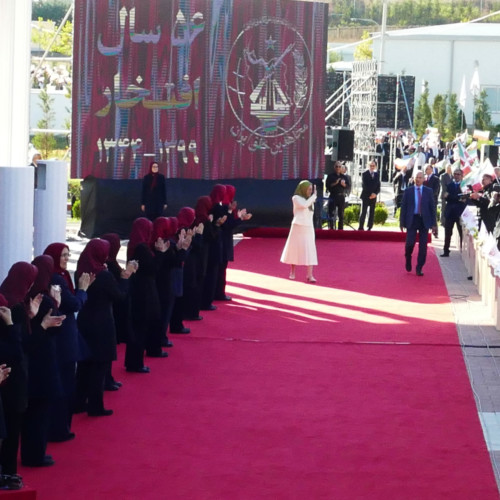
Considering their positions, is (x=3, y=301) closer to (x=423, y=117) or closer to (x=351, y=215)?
(x=351, y=215)

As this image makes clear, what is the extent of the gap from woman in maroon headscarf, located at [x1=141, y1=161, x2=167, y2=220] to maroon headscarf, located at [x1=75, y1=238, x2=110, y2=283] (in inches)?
477

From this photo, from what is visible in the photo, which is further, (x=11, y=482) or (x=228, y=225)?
(x=228, y=225)

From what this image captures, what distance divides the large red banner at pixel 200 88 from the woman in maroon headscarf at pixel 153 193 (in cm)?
153

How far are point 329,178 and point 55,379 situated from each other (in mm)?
16824

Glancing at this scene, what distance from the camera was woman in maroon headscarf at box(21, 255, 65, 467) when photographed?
8.08m

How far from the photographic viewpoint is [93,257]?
9375 millimetres

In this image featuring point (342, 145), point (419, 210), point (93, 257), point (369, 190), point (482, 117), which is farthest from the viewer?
point (482, 117)

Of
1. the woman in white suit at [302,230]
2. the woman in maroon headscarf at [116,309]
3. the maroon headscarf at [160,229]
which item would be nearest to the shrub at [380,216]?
the woman in white suit at [302,230]

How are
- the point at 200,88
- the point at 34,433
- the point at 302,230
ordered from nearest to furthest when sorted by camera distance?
the point at 34,433 → the point at 302,230 → the point at 200,88

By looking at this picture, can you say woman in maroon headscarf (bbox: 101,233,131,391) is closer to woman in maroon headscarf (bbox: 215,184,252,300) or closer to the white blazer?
woman in maroon headscarf (bbox: 215,184,252,300)

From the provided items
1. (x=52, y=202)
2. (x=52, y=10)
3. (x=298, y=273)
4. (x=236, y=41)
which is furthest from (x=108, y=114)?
(x=52, y=10)

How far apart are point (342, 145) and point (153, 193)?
568cm

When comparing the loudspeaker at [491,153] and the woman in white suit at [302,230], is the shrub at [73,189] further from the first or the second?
the loudspeaker at [491,153]

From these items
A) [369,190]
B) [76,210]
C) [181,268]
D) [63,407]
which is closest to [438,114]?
[369,190]
